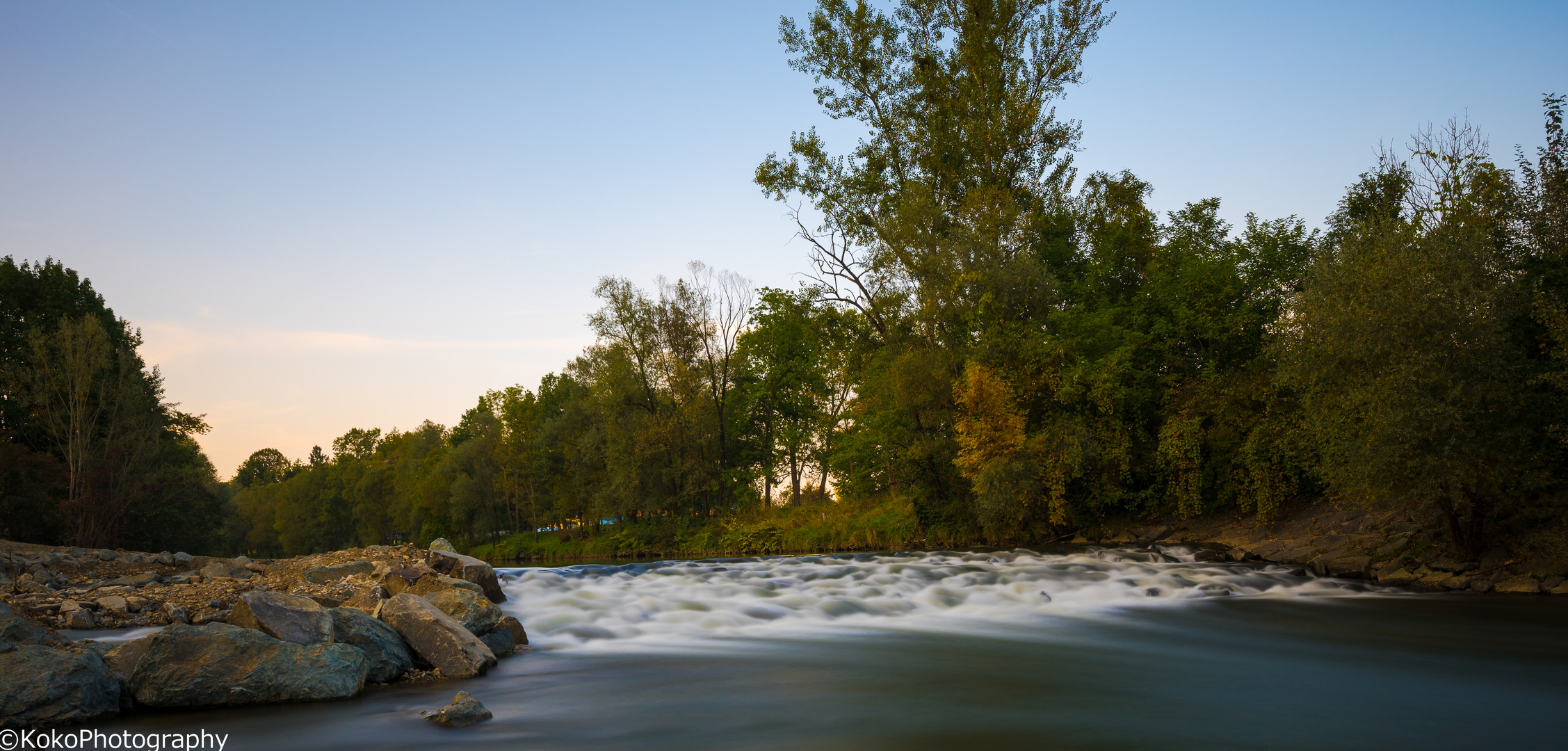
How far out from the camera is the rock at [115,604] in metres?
12.5

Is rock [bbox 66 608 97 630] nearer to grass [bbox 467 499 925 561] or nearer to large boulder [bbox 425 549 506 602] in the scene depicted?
large boulder [bbox 425 549 506 602]

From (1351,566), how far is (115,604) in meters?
24.0

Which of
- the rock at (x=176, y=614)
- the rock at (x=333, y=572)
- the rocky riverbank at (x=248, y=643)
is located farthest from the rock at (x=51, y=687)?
the rock at (x=333, y=572)

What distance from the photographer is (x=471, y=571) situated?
1460 centimetres

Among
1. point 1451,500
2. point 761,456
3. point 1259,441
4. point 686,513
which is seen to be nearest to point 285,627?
point 1451,500

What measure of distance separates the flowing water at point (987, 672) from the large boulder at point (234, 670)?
17 cm

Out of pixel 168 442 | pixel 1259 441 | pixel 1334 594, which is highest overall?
pixel 168 442

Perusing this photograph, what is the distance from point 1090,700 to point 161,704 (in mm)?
8494

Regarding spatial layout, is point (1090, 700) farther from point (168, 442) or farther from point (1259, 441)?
point (168, 442)

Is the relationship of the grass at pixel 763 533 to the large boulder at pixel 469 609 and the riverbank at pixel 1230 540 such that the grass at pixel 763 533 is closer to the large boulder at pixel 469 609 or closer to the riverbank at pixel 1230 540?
the riverbank at pixel 1230 540

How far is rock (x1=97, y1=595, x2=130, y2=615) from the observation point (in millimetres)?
12531

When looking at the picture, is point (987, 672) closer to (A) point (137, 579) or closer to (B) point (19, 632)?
(B) point (19, 632)

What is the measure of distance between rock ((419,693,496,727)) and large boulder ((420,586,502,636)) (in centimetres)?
319

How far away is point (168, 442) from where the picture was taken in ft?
142
